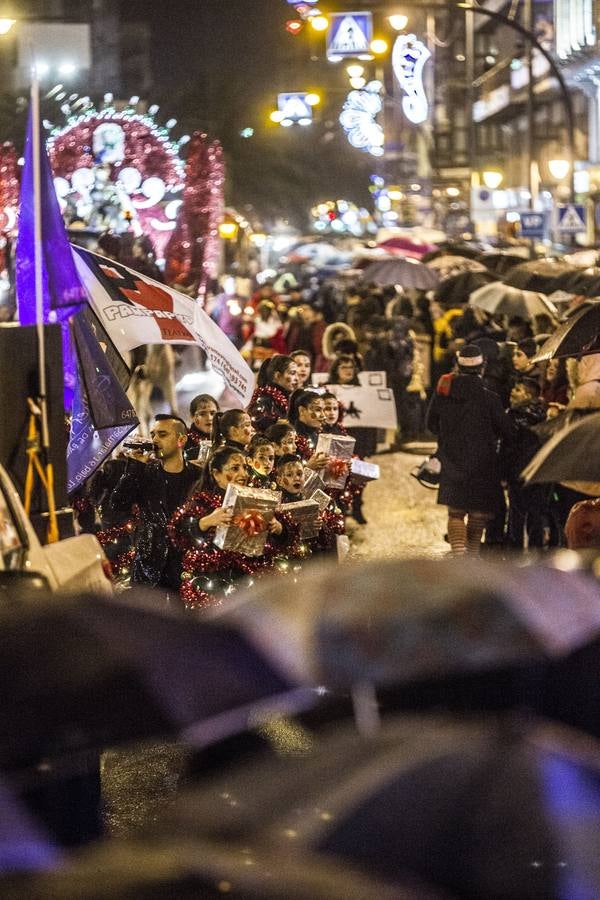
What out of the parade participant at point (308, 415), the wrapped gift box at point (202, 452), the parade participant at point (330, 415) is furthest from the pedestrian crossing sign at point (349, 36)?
the wrapped gift box at point (202, 452)

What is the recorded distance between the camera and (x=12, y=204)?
920 inches

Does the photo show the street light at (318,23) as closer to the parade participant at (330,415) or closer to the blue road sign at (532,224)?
the blue road sign at (532,224)

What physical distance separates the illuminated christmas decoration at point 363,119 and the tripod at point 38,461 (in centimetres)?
4086

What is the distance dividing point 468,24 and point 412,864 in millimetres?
47538

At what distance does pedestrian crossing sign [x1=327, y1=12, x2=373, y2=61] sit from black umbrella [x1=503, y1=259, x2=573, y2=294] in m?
12.9

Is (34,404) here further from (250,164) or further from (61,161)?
(250,164)

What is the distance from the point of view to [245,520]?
26.5 ft

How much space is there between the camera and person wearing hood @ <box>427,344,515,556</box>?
11.9 metres

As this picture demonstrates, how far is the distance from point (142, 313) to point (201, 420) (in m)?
1.51

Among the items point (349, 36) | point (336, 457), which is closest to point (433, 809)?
point (336, 457)

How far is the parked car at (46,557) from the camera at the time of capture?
215 inches

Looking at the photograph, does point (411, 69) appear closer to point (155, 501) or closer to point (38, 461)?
point (155, 501)

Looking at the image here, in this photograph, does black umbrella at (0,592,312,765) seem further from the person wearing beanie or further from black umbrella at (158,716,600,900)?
the person wearing beanie

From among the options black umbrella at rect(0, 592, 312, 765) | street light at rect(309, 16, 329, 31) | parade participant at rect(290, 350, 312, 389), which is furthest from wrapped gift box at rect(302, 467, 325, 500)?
street light at rect(309, 16, 329, 31)
